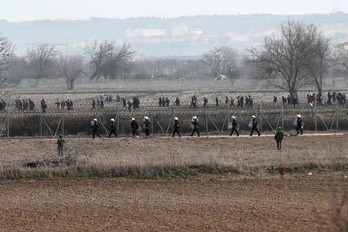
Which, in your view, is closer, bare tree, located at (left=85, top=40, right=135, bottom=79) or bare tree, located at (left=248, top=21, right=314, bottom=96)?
bare tree, located at (left=248, top=21, right=314, bottom=96)

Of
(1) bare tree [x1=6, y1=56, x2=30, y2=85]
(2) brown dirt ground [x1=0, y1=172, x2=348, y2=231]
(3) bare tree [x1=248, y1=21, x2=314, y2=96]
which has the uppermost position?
(3) bare tree [x1=248, y1=21, x2=314, y2=96]

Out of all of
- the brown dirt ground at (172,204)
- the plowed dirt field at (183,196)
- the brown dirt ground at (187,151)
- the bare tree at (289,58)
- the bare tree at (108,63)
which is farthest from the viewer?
the bare tree at (108,63)

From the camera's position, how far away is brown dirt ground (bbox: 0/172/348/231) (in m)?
16.6

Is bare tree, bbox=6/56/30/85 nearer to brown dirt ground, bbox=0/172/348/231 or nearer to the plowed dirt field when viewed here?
the plowed dirt field

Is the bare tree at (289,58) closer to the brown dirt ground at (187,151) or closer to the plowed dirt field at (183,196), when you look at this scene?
the brown dirt ground at (187,151)

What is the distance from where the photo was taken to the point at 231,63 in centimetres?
12475

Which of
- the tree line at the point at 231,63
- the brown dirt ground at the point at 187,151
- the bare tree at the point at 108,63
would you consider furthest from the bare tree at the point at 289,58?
the bare tree at the point at 108,63

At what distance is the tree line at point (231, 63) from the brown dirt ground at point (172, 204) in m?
31.3

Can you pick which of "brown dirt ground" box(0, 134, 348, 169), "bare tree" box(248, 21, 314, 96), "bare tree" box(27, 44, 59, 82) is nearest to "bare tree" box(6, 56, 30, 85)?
"bare tree" box(27, 44, 59, 82)

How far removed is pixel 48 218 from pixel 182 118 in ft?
70.0

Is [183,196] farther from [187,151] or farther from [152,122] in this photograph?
[152,122]

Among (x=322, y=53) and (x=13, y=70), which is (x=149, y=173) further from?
(x=13, y=70)

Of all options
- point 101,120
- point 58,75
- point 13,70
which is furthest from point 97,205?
point 13,70

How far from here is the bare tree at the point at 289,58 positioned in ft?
172
